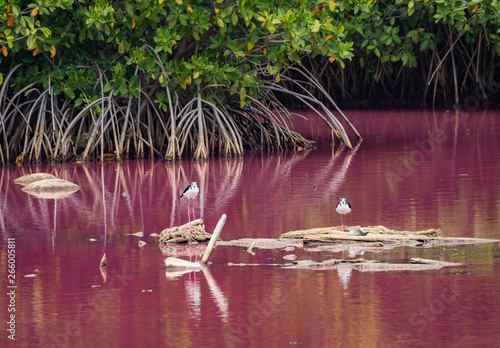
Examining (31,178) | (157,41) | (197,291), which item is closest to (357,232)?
(197,291)

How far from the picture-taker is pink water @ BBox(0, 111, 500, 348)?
17.8 ft

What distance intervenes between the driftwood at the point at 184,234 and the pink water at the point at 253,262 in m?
0.12

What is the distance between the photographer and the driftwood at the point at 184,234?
7.77 metres

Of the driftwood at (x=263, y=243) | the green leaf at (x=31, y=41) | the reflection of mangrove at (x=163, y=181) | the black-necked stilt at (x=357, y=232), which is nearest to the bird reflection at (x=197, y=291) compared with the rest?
the driftwood at (x=263, y=243)

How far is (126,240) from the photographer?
796 centimetres

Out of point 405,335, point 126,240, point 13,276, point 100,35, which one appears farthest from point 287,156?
point 405,335

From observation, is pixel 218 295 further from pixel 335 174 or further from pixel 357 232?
pixel 335 174

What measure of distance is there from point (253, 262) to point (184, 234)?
96 cm

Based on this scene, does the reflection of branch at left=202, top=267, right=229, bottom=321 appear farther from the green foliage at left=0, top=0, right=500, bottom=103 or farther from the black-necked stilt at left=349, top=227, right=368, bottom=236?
the green foliage at left=0, top=0, right=500, bottom=103

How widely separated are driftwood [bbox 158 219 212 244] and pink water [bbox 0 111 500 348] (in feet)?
0.39

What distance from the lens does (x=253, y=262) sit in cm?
698

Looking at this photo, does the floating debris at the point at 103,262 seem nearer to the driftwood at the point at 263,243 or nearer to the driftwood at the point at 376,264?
the driftwood at the point at 263,243

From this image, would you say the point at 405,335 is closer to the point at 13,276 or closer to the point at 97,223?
the point at 13,276

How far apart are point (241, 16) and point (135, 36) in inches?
60.9
